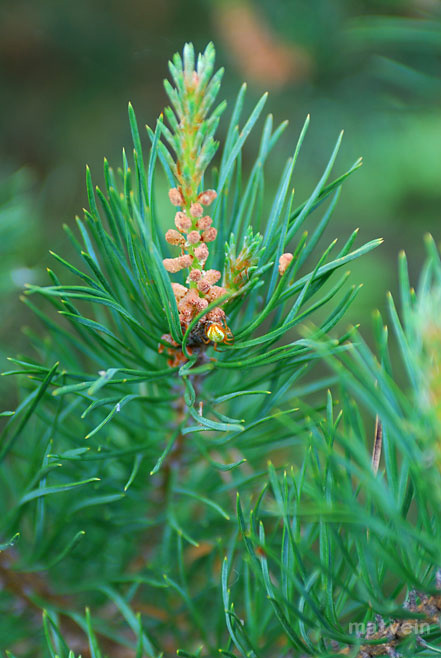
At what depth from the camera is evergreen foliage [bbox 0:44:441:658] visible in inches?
10.5

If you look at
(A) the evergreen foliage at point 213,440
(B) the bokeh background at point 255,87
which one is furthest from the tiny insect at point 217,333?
(B) the bokeh background at point 255,87

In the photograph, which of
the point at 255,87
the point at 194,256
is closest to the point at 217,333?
the point at 194,256

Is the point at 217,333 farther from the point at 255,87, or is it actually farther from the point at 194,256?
the point at 255,87

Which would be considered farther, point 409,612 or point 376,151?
point 376,151

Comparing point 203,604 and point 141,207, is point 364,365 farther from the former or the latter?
point 203,604

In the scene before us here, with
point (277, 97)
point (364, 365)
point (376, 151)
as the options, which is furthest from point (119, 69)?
point (364, 365)

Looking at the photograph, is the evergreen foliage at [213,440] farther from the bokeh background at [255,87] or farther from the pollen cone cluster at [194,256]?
the bokeh background at [255,87]

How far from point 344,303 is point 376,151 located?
95 centimetres

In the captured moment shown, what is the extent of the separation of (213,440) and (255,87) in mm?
971

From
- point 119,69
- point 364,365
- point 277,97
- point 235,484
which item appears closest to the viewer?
point 364,365

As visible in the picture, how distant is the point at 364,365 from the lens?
242 millimetres

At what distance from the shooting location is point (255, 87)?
1.19 metres

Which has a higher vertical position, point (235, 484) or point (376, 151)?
point (376, 151)

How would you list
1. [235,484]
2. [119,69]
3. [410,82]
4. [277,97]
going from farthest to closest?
[119,69] → [277,97] → [410,82] → [235,484]
